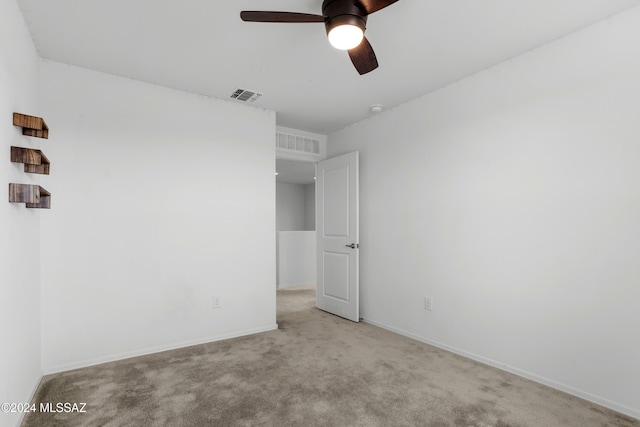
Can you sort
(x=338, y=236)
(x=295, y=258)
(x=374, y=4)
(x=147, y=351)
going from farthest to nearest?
(x=295, y=258) < (x=338, y=236) < (x=147, y=351) < (x=374, y=4)

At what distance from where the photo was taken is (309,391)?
2.35 m

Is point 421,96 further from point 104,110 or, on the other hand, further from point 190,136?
point 104,110

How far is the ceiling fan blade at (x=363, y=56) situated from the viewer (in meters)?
2.00

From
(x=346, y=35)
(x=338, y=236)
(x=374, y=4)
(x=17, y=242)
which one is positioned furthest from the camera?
(x=338, y=236)

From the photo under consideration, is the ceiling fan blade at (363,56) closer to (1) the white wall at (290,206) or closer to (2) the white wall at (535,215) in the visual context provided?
(2) the white wall at (535,215)

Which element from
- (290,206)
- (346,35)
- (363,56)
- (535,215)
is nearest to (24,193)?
(346,35)

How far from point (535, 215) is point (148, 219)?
3.28 meters

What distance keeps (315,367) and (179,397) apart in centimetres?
103

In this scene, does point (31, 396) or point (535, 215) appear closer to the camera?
point (31, 396)

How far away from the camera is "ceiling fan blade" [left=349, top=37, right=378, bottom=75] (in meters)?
2.00

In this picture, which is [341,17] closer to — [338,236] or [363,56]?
[363,56]

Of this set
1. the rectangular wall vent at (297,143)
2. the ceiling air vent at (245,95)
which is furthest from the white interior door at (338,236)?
the ceiling air vent at (245,95)

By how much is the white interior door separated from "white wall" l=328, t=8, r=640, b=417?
1.93ft

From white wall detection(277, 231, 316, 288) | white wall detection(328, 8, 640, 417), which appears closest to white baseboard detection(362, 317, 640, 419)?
white wall detection(328, 8, 640, 417)
